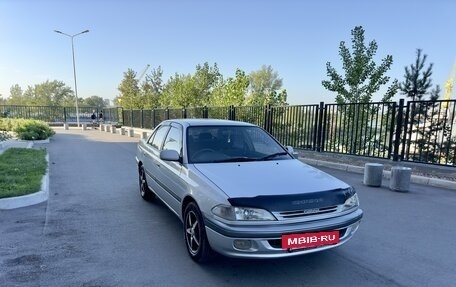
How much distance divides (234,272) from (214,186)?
37.6 inches

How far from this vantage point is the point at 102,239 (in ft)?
14.1

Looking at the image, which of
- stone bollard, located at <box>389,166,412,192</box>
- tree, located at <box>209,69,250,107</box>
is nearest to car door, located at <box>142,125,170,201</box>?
stone bollard, located at <box>389,166,412,192</box>

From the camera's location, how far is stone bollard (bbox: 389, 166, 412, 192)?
6992 mm

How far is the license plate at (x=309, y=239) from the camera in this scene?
2.99m

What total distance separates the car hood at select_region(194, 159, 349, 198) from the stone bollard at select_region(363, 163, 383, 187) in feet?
13.4

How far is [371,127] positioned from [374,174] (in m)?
3.21

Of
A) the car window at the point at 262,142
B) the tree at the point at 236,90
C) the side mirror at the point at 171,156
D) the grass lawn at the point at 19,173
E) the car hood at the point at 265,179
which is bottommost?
the grass lawn at the point at 19,173

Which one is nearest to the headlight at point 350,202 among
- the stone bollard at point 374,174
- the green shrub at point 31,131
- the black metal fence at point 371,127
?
the stone bollard at point 374,174

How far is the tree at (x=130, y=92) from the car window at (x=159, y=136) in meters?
32.1

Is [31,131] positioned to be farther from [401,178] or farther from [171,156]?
[401,178]

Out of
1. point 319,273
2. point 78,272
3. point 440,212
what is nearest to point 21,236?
point 78,272

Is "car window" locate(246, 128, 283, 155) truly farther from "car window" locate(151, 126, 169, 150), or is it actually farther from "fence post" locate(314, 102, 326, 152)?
"fence post" locate(314, 102, 326, 152)

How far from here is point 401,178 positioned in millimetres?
7027

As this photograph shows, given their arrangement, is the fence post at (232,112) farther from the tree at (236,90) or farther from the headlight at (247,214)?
the headlight at (247,214)
